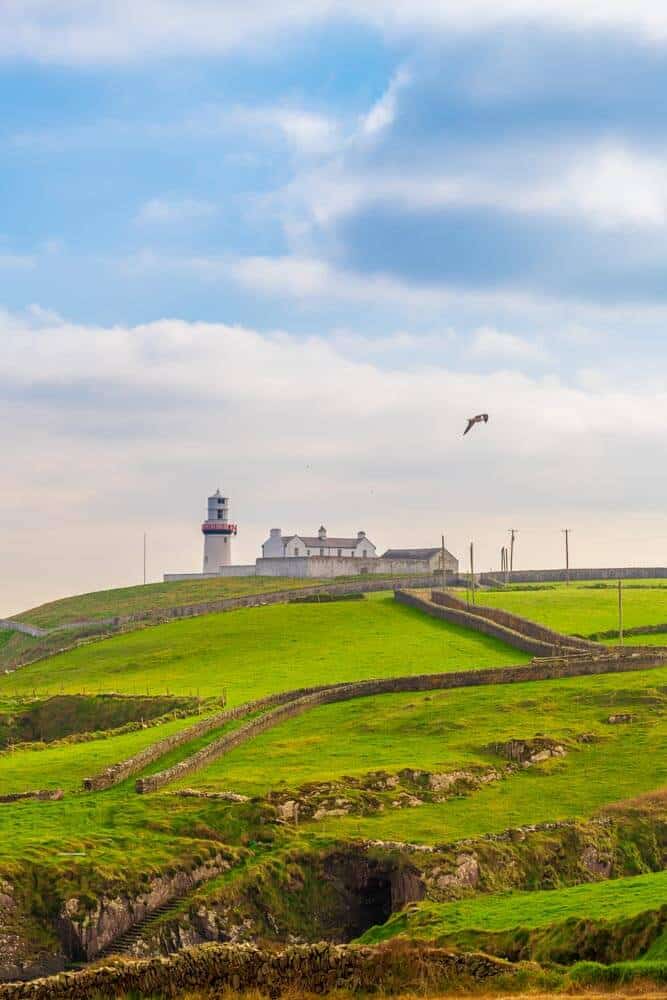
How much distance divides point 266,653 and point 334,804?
1906 inches

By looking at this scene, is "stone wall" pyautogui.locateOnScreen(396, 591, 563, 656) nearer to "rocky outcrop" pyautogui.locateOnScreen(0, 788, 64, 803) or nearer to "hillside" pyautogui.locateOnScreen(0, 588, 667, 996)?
"hillside" pyautogui.locateOnScreen(0, 588, 667, 996)

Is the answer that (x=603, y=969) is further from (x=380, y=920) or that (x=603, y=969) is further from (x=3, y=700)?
(x=3, y=700)

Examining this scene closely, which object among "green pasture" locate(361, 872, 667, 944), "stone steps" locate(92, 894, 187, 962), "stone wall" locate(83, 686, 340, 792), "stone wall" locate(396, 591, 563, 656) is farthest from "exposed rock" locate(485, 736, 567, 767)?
"stone wall" locate(396, 591, 563, 656)

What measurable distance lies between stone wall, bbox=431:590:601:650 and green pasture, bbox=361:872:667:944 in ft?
170

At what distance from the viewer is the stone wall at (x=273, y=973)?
3850 cm

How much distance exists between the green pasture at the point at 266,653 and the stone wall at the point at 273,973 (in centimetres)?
4750

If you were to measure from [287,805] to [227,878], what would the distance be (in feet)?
21.3

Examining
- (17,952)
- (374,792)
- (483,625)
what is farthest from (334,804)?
(483,625)

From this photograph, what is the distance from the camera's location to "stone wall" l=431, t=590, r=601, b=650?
10206cm

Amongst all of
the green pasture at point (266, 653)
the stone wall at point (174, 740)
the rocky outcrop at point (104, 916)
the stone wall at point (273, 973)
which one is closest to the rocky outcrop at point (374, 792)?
the rocky outcrop at point (104, 916)

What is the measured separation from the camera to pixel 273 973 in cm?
3912

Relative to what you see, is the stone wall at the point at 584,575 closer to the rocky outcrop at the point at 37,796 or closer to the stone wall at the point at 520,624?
the stone wall at the point at 520,624

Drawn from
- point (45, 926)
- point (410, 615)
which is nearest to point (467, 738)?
point (45, 926)

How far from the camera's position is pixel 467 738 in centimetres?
7412
